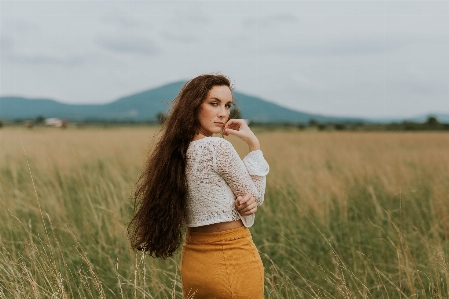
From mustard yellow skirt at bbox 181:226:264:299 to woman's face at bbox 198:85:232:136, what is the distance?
0.47 m

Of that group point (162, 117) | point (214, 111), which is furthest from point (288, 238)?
point (214, 111)

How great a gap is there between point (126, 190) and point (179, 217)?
3.09 metres

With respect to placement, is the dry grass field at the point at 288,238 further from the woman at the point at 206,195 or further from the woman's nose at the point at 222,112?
the woman's nose at the point at 222,112

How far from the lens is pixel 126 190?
490 cm

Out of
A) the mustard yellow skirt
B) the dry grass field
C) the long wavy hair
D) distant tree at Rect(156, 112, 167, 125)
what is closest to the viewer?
the mustard yellow skirt

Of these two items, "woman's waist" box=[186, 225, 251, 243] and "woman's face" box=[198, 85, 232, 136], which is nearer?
"woman's waist" box=[186, 225, 251, 243]

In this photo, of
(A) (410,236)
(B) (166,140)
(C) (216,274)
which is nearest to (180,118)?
(B) (166,140)

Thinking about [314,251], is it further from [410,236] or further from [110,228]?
[110,228]

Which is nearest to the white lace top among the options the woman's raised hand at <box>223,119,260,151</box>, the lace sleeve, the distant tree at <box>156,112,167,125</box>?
the lace sleeve

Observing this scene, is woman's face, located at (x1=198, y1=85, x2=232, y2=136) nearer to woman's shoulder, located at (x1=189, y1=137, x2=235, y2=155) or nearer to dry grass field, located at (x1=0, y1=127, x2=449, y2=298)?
woman's shoulder, located at (x1=189, y1=137, x2=235, y2=155)

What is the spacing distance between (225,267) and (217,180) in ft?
1.16

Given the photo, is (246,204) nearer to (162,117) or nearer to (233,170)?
(233,170)

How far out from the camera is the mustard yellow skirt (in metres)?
1.81

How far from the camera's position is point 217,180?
186 centimetres
